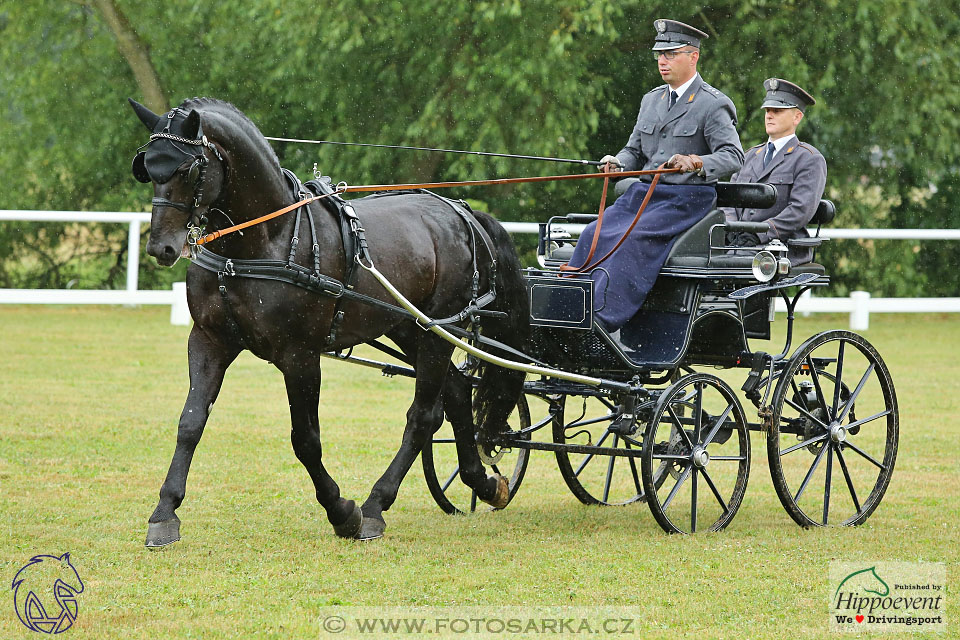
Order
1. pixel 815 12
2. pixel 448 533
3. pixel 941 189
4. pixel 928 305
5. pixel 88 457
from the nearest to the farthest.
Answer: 1. pixel 448 533
2. pixel 88 457
3. pixel 928 305
4. pixel 815 12
5. pixel 941 189

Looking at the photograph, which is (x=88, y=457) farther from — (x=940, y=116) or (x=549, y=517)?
(x=940, y=116)

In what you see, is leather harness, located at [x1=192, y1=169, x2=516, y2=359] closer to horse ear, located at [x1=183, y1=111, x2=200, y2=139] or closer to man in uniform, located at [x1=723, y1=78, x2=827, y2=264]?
horse ear, located at [x1=183, y1=111, x2=200, y2=139]

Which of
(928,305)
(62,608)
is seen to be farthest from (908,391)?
(62,608)

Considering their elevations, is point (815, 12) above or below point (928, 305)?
above

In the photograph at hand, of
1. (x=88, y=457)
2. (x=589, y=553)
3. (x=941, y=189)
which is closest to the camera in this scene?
(x=589, y=553)

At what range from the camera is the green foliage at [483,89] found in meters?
15.8

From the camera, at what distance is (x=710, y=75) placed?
16.1 m

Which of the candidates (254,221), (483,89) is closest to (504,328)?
(254,221)

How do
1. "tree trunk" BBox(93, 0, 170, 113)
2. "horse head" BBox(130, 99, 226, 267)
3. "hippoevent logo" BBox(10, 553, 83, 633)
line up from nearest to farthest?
"hippoevent logo" BBox(10, 553, 83, 633), "horse head" BBox(130, 99, 226, 267), "tree trunk" BBox(93, 0, 170, 113)

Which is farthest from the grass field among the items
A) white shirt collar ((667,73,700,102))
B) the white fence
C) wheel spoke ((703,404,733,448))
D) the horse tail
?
the white fence

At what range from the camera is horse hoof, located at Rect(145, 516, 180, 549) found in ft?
18.3

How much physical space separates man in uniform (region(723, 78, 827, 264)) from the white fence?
5.98 meters

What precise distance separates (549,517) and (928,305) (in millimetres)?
9004

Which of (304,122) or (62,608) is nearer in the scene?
(62,608)
